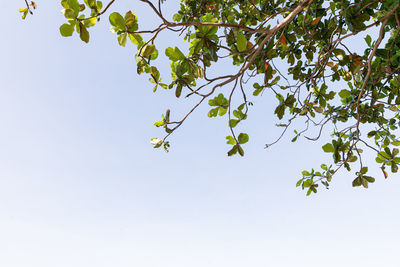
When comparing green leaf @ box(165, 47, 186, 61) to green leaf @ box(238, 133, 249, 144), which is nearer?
green leaf @ box(165, 47, 186, 61)

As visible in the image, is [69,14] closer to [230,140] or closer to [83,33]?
[83,33]

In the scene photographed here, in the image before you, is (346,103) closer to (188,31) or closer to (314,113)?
(314,113)

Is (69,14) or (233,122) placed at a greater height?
(69,14)

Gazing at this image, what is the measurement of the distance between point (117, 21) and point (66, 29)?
0.32 metres

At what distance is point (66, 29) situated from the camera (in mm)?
1621

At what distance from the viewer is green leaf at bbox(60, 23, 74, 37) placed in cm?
160

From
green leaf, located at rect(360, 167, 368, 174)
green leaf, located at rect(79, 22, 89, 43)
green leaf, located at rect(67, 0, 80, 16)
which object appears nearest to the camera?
green leaf, located at rect(67, 0, 80, 16)

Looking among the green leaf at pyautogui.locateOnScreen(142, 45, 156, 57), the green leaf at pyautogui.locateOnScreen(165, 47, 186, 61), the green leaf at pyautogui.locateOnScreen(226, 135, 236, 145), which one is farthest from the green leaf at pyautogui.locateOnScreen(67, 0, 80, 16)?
the green leaf at pyautogui.locateOnScreen(226, 135, 236, 145)

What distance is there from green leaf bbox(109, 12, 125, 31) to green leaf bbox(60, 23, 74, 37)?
26cm

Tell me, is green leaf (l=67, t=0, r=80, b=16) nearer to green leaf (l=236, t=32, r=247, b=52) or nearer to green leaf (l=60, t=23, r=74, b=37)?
green leaf (l=60, t=23, r=74, b=37)

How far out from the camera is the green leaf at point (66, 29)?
160 centimetres

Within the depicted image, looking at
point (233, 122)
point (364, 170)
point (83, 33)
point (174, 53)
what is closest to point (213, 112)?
point (233, 122)

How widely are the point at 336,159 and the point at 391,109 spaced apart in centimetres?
96

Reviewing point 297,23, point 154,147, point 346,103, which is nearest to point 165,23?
point 154,147
